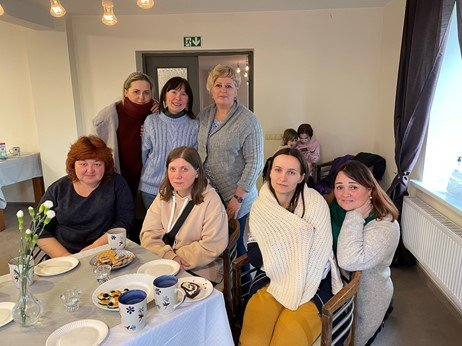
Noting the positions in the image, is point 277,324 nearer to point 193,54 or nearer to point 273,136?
point 273,136

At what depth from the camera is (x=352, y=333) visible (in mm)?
1546

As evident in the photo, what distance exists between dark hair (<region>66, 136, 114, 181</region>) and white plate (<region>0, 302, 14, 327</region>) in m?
0.83

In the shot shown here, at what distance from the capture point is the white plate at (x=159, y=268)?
1.31 meters

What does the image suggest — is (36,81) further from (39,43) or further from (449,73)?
(449,73)

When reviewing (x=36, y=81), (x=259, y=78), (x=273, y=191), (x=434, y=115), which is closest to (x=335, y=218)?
(x=273, y=191)

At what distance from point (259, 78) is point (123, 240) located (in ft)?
9.53

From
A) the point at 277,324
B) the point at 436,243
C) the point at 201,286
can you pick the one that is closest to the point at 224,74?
the point at 201,286

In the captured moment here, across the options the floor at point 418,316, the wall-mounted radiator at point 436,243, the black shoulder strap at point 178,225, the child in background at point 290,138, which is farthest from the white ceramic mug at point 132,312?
the child in background at point 290,138

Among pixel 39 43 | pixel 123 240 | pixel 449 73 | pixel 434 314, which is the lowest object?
pixel 434 314

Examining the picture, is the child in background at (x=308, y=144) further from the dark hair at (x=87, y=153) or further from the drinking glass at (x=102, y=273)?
the drinking glass at (x=102, y=273)

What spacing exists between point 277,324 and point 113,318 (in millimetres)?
688

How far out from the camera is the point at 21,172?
3.94 metres

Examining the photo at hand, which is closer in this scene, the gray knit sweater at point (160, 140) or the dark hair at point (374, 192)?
the dark hair at point (374, 192)

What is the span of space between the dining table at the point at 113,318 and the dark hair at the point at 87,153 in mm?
649
